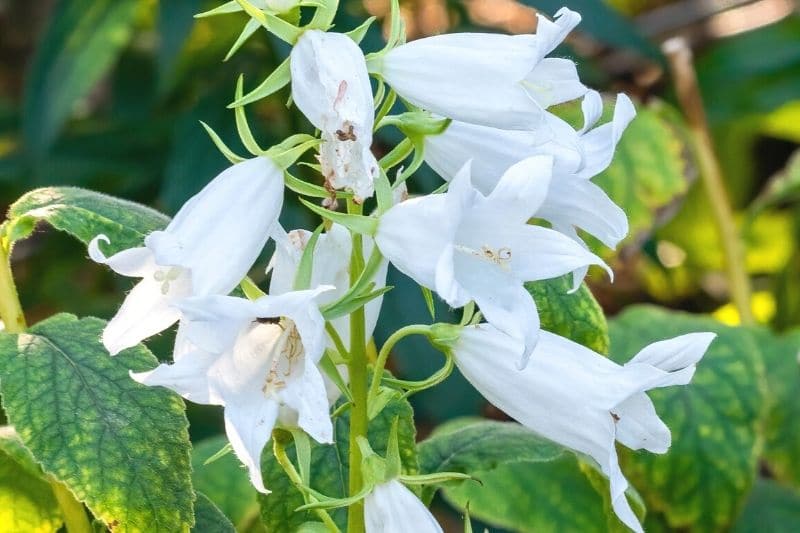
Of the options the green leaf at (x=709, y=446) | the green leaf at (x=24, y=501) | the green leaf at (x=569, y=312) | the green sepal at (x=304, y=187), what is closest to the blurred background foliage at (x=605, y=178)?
the green leaf at (x=709, y=446)

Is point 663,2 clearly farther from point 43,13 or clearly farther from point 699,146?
point 43,13

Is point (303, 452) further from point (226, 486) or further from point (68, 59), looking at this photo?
point (68, 59)

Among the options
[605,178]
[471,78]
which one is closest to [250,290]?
[471,78]

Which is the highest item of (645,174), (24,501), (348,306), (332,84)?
(332,84)

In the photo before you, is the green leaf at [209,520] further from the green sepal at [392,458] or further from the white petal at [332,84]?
the white petal at [332,84]

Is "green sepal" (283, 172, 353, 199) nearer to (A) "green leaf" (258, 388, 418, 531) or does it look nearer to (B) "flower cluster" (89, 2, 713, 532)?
(B) "flower cluster" (89, 2, 713, 532)
